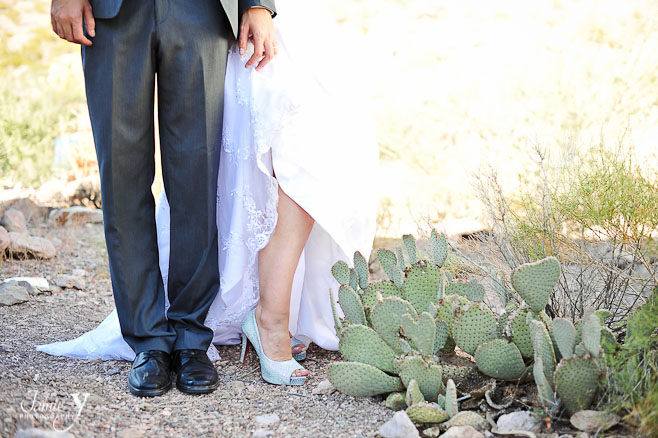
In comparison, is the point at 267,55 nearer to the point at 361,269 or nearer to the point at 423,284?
the point at 361,269

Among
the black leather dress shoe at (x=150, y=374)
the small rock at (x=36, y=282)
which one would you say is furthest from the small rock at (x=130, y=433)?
the small rock at (x=36, y=282)

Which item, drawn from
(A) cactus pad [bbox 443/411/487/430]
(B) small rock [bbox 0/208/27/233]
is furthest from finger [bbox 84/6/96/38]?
(B) small rock [bbox 0/208/27/233]

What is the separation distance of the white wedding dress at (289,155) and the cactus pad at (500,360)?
26.6 inches

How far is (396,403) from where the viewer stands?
2141mm


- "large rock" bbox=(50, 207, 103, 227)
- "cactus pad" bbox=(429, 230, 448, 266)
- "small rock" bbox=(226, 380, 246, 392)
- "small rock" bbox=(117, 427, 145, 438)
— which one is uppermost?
"cactus pad" bbox=(429, 230, 448, 266)

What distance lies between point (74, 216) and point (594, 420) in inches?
165

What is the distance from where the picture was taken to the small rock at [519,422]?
194cm

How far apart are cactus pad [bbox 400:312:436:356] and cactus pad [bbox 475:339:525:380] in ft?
0.55

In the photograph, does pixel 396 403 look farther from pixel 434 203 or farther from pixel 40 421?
pixel 434 203

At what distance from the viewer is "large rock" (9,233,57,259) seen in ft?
13.6

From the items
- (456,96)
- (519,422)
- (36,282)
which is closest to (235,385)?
(519,422)

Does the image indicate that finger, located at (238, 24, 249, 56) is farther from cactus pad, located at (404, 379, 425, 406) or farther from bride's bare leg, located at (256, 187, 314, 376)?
cactus pad, located at (404, 379, 425, 406)

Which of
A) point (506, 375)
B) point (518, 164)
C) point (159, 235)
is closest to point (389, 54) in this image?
point (518, 164)

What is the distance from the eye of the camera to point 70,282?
3787mm
